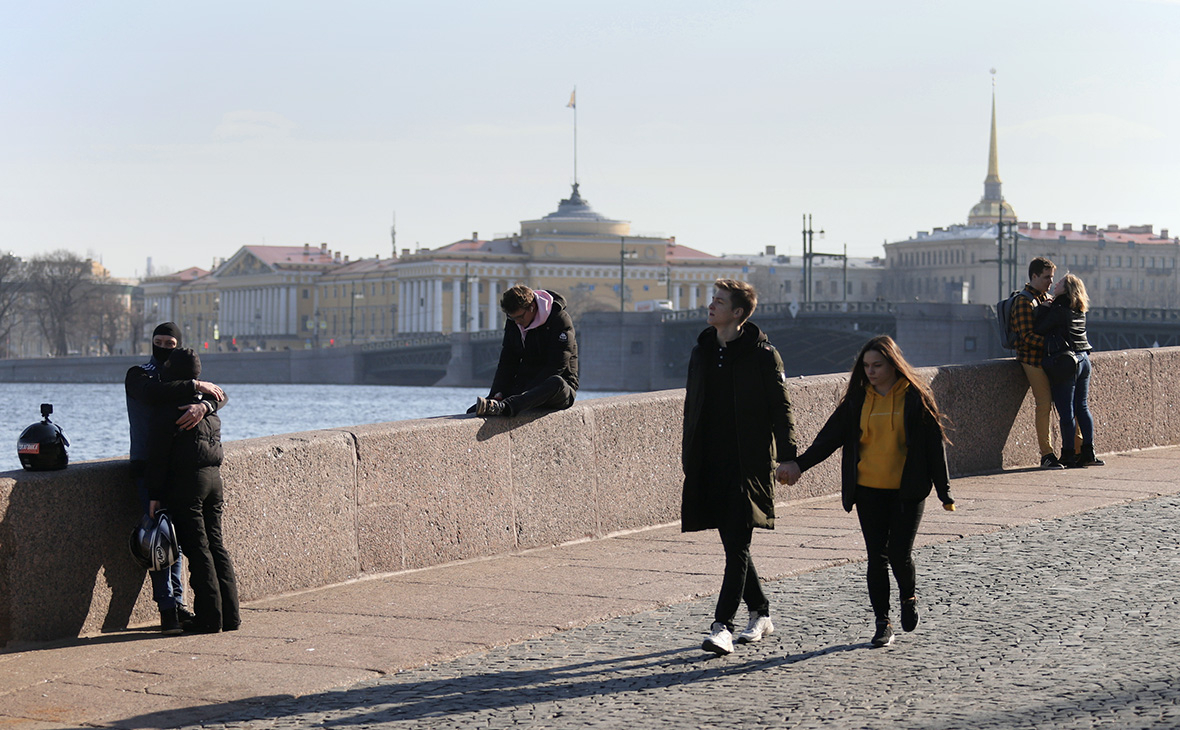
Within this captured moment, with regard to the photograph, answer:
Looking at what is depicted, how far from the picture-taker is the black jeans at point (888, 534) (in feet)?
16.5

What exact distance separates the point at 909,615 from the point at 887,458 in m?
0.49

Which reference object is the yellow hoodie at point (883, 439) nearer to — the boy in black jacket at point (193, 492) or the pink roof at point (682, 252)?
the boy in black jacket at point (193, 492)

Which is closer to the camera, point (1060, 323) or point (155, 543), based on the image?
point (155, 543)

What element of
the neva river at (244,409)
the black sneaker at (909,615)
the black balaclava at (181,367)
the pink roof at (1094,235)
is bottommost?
the neva river at (244,409)

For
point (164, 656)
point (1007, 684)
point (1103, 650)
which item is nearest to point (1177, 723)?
point (1007, 684)

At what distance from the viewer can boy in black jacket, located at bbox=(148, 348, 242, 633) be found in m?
5.38

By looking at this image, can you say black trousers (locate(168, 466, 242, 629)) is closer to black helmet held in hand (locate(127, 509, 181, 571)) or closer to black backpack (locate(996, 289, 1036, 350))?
black helmet held in hand (locate(127, 509, 181, 571))

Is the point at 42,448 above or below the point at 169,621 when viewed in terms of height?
above

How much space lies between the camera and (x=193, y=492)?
17.7 feet

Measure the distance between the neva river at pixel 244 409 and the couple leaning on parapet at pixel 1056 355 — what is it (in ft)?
57.9

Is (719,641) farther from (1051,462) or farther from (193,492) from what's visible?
(1051,462)

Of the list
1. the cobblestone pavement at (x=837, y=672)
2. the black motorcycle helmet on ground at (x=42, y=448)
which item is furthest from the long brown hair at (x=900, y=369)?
the black motorcycle helmet on ground at (x=42, y=448)

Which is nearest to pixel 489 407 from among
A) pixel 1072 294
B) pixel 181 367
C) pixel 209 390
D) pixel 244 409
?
pixel 209 390

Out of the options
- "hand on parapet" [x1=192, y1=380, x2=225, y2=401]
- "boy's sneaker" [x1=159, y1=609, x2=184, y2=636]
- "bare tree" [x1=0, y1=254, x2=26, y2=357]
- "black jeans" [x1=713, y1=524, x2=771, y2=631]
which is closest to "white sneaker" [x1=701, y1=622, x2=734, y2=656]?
"black jeans" [x1=713, y1=524, x2=771, y2=631]
